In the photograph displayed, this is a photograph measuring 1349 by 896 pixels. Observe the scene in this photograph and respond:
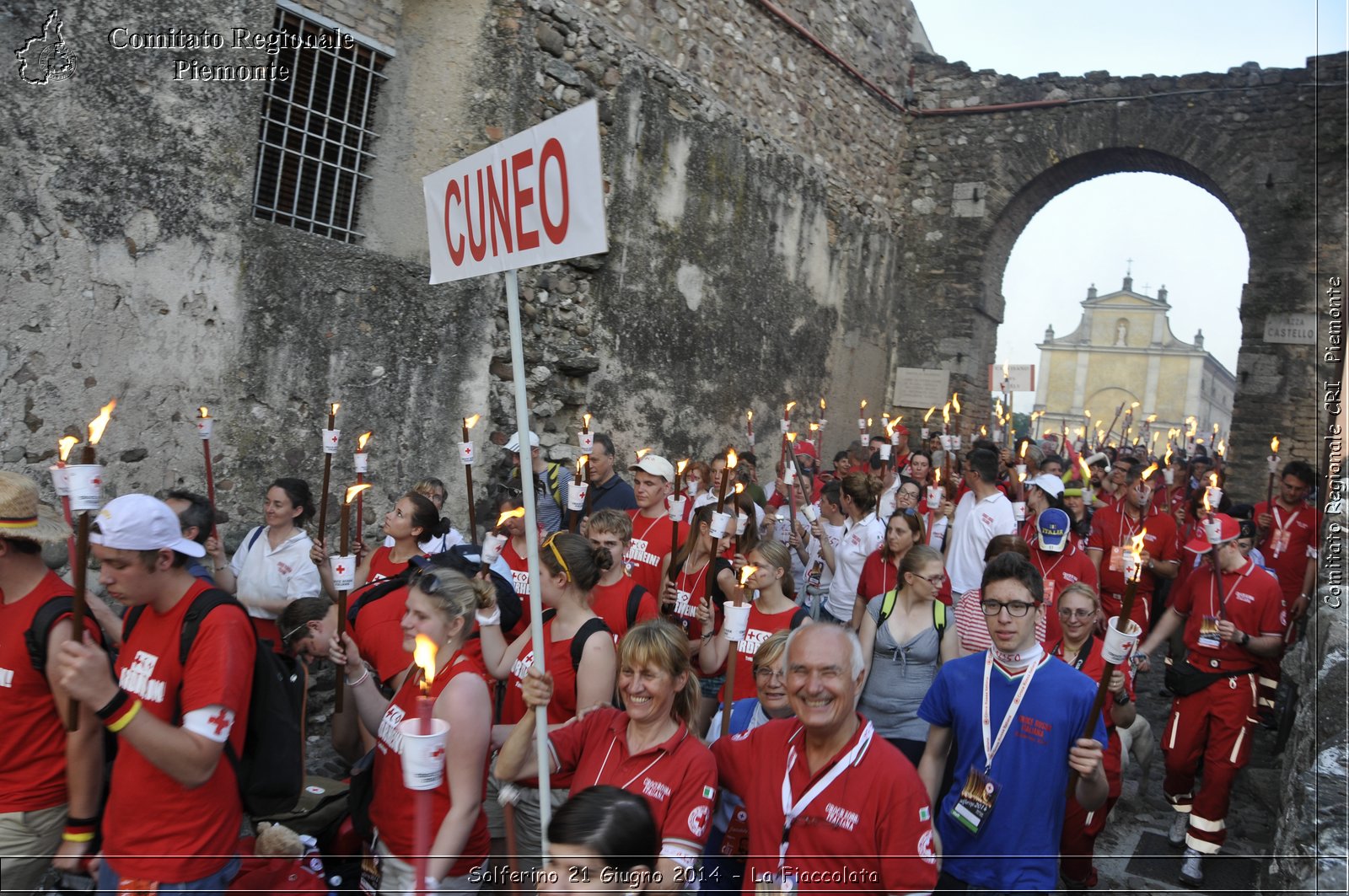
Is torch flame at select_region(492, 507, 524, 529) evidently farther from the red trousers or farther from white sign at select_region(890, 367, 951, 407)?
white sign at select_region(890, 367, 951, 407)

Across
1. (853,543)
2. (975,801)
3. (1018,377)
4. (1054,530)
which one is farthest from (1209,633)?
A: (1018,377)

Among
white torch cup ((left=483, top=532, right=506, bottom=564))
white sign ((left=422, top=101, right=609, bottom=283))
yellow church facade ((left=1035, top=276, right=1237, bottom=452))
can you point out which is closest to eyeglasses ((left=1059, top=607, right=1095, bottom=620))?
white torch cup ((left=483, top=532, right=506, bottom=564))

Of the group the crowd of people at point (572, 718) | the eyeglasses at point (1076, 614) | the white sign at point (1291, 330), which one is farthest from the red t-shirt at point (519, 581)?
the white sign at point (1291, 330)

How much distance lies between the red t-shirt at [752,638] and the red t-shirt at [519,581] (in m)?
1.02

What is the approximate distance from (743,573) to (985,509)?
326 centimetres

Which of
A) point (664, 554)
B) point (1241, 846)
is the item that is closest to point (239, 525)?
point (664, 554)

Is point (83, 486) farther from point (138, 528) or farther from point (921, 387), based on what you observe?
point (921, 387)

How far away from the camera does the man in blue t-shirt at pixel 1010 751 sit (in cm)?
327

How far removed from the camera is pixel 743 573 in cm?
394

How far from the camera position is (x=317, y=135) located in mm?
7570

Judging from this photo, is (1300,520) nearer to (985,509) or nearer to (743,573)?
(985,509)

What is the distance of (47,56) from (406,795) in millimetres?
4740

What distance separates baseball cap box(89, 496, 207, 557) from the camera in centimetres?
281

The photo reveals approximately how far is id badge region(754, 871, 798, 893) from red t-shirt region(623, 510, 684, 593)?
2.94 m
